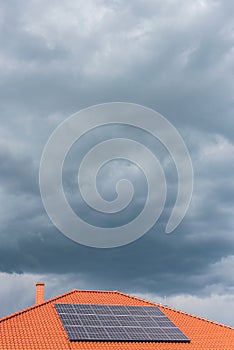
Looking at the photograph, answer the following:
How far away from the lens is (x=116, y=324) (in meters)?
36.8

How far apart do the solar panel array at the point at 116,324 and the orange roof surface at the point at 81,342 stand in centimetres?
49

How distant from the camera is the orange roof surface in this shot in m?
33.2

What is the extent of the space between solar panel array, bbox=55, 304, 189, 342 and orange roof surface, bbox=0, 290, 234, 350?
1.59ft

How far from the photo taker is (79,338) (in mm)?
33844

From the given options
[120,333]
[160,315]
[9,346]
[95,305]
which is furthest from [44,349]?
[160,315]

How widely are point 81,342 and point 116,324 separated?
3.83 m

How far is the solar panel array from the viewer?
35156mm

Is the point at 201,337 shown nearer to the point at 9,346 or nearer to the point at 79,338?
the point at 79,338

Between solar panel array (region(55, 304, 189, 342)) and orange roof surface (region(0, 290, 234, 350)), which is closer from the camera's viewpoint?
orange roof surface (region(0, 290, 234, 350))

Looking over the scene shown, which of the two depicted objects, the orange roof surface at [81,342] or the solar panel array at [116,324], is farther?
the solar panel array at [116,324]

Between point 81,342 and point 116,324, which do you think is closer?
point 81,342

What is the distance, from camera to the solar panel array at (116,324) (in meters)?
35.2

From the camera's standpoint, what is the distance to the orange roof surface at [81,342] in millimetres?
33156

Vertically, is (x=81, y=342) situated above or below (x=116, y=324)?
below
